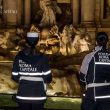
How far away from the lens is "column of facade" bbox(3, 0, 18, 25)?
15047 millimetres

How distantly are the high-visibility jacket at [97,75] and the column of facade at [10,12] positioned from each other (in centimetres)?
685

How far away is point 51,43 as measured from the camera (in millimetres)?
14227

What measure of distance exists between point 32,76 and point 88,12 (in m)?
6.57

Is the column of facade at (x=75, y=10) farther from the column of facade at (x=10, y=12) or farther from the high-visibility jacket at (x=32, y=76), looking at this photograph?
the high-visibility jacket at (x=32, y=76)

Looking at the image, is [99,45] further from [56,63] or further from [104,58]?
[56,63]

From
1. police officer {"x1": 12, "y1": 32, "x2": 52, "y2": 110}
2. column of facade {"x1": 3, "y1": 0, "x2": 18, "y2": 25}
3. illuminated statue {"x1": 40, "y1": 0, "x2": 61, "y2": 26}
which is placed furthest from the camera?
column of facade {"x1": 3, "y1": 0, "x2": 18, "y2": 25}

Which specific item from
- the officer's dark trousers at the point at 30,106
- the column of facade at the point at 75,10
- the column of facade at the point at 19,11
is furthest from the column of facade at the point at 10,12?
the officer's dark trousers at the point at 30,106

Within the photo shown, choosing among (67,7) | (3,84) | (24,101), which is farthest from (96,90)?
(67,7)

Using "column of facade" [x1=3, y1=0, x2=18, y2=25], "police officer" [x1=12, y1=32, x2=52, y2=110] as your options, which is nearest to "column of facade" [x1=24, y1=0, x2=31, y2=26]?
"column of facade" [x1=3, y1=0, x2=18, y2=25]

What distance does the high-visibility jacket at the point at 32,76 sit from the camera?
27.9 feet

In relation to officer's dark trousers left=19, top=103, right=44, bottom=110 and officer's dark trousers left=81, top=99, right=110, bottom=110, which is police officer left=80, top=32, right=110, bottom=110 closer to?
officer's dark trousers left=81, top=99, right=110, bottom=110

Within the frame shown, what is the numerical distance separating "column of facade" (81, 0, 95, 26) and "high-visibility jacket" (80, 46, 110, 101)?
6248 mm

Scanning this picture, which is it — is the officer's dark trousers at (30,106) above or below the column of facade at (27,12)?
below

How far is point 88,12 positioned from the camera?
1474 cm
